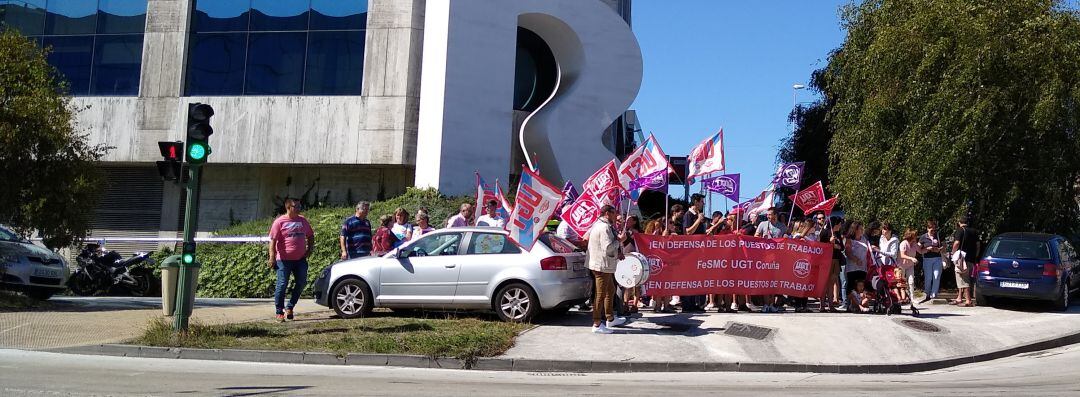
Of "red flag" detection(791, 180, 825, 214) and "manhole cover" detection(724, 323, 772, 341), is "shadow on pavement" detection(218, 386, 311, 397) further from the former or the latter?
"red flag" detection(791, 180, 825, 214)

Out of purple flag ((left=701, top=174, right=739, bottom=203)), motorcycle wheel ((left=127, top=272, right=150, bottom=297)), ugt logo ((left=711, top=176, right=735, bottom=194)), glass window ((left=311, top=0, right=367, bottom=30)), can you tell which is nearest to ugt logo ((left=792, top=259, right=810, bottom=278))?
purple flag ((left=701, top=174, right=739, bottom=203))

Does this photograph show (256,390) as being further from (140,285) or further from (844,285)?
(140,285)

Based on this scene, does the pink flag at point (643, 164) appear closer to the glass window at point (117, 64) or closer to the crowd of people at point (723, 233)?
the crowd of people at point (723, 233)

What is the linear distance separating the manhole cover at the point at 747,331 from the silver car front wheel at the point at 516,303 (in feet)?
8.89

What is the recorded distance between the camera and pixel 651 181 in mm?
16234

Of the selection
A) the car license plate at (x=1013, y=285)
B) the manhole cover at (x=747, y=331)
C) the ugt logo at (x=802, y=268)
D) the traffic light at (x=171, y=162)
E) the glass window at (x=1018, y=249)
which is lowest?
the manhole cover at (x=747, y=331)

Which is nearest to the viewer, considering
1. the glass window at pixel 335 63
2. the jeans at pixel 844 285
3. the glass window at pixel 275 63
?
the jeans at pixel 844 285

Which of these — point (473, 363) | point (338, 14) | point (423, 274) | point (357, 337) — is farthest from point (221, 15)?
point (473, 363)

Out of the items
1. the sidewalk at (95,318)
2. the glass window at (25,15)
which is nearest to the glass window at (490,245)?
the sidewalk at (95,318)

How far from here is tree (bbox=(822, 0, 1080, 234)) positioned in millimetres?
19406

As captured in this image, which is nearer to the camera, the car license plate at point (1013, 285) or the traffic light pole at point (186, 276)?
the traffic light pole at point (186, 276)

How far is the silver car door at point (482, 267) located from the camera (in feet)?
42.7

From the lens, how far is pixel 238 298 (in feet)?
65.7

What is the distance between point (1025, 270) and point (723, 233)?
5.25m
